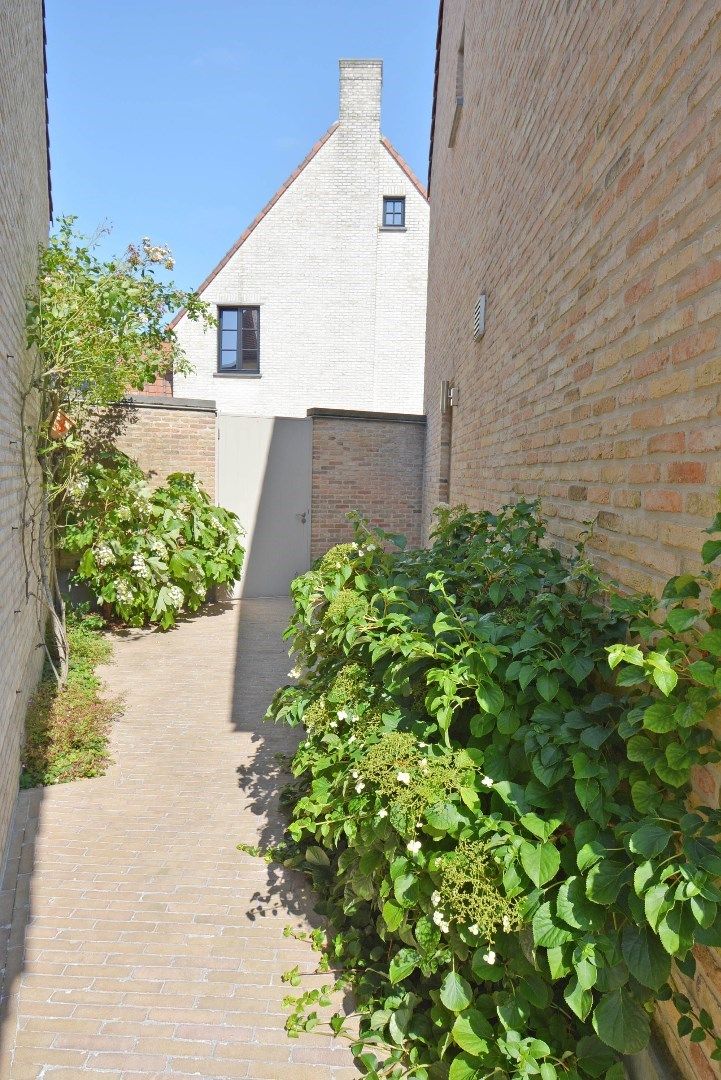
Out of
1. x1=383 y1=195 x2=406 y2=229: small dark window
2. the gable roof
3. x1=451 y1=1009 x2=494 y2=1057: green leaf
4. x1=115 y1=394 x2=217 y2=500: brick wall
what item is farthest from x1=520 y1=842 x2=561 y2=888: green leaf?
x1=383 y1=195 x2=406 y2=229: small dark window

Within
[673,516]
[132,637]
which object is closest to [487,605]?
[673,516]

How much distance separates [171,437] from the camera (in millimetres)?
9023

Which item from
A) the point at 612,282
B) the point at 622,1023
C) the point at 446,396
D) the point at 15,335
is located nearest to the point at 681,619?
the point at 622,1023

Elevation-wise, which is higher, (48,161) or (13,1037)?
(48,161)

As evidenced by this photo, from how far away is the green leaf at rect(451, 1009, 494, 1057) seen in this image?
173 centimetres

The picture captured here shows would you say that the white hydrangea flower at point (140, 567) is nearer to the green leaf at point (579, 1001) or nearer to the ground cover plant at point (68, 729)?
the ground cover plant at point (68, 729)

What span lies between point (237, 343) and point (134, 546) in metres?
9.70

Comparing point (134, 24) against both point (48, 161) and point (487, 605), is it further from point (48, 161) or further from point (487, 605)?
point (487, 605)

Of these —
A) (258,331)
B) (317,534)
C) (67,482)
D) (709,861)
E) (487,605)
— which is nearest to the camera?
(709,861)

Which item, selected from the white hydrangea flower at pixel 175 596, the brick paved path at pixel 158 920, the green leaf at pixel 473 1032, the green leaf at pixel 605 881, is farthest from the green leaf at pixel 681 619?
the white hydrangea flower at pixel 175 596

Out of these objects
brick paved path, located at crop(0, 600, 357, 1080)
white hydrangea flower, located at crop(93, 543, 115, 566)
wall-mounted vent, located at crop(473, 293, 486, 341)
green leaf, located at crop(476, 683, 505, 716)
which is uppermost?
wall-mounted vent, located at crop(473, 293, 486, 341)

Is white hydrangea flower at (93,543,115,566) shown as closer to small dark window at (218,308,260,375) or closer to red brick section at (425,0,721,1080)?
red brick section at (425,0,721,1080)

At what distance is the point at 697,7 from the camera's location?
5.37 ft

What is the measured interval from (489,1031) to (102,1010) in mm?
1394
